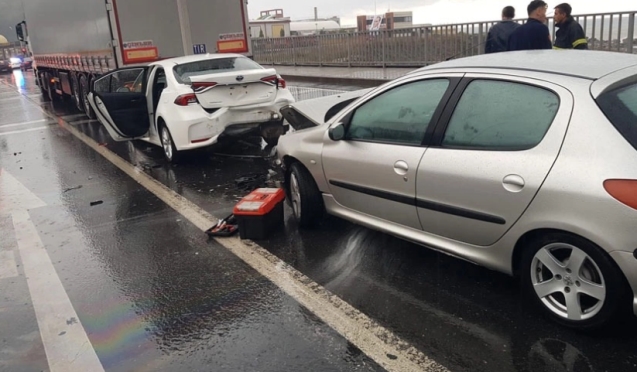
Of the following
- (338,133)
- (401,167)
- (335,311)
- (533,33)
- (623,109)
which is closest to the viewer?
(623,109)

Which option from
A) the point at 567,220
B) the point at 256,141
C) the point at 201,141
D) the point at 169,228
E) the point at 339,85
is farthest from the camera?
→ the point at 339,85

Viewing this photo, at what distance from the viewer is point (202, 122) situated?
24.9 feet

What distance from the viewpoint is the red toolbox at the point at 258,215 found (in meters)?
4.97

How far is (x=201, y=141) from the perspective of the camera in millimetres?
7660

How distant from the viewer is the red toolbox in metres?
4.97

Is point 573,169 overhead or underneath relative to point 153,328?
overhead

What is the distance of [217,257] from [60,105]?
15.6 m

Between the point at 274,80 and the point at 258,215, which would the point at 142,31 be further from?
the point at 258,215

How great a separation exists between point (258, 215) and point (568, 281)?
8.67ft

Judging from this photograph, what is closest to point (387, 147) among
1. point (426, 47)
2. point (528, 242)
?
point (528, 242)

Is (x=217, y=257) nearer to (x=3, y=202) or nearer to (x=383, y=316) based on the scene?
(x=383, y=316)

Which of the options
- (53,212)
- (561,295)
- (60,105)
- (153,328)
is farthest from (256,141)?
(60,105)

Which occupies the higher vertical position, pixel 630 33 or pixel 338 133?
pixel 630 33

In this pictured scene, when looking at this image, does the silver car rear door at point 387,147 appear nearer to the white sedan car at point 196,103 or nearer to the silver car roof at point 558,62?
the silver car roof at point 558,62
